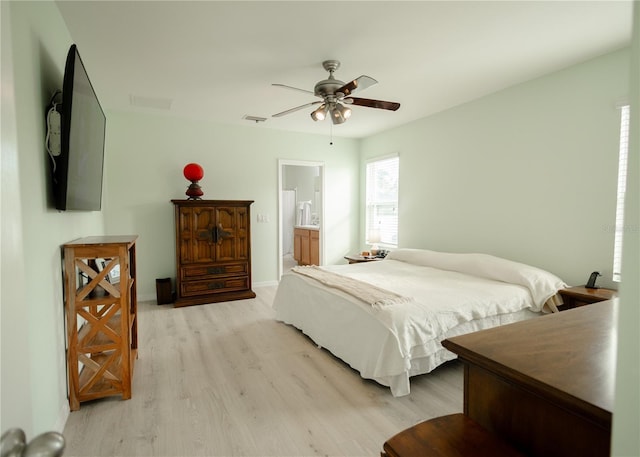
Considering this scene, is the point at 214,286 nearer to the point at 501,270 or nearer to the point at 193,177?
the point at 193,177

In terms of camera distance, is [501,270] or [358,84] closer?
[358,84]

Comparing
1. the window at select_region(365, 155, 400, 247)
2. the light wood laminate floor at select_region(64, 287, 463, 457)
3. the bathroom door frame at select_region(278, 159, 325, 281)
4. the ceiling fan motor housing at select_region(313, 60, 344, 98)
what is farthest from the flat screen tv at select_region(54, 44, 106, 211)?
the window at select_region(365, 155, 400, 247)

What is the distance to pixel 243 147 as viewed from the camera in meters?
5.10

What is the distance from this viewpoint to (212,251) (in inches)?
177

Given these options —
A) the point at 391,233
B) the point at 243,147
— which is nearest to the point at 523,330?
the point at 391,233

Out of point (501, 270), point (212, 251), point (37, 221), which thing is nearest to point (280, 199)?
point (212, 251)

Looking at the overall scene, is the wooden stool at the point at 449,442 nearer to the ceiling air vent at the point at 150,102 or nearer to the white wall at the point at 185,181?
the ceiling air vent at the point at 150,102

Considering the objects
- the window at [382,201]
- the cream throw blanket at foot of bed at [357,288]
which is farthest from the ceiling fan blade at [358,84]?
the window at [382,201]

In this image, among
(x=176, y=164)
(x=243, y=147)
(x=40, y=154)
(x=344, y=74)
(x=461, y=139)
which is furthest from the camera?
(x=243, y=147)

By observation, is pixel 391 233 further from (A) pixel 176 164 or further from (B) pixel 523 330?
(B) pixel 523 330

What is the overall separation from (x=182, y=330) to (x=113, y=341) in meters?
1.23

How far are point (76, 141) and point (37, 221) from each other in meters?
0.52

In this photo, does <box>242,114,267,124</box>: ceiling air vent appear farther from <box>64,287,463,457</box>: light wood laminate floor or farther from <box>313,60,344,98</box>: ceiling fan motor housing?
<box>64,287,463,457</box>: light wood laminate floor

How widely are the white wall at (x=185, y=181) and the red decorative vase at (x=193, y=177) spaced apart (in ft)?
1.16
